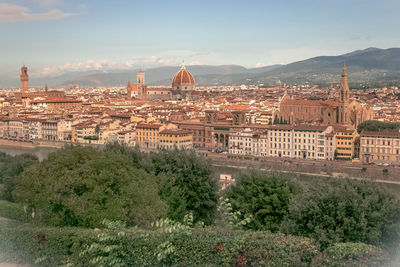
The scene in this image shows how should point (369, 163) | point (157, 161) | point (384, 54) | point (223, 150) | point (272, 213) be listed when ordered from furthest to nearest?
point (384, 54) < point (223, 150) < point (369, 163) < point (157, 161) < point (272, 213)

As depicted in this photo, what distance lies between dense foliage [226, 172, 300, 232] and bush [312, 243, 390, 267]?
1.93m

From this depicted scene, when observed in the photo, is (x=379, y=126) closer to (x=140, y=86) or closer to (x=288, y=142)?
(x=288, y=142)

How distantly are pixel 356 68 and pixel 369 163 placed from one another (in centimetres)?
2208

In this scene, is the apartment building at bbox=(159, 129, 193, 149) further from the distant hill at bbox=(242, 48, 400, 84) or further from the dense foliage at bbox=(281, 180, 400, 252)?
the dense foliage at bbox=(281, 180, 400, 252)

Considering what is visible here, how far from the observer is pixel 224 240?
2.71m

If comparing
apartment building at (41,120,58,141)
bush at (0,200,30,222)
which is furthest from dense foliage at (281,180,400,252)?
apartment building at (41,120,58,141)

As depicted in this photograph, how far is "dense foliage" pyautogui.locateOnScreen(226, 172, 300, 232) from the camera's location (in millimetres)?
4762

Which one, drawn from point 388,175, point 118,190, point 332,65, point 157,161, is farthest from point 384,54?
point 118,190

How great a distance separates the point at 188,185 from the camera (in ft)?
18.6

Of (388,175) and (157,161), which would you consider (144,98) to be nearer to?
(388,175)

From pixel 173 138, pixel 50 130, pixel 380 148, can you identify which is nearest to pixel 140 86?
pixel 50 130

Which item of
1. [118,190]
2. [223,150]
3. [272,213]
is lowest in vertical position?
[223,150]

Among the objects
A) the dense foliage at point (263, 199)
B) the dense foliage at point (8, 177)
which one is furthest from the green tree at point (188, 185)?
the dense foliage at point (8, 177)

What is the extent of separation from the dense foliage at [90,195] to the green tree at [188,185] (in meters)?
0.80
